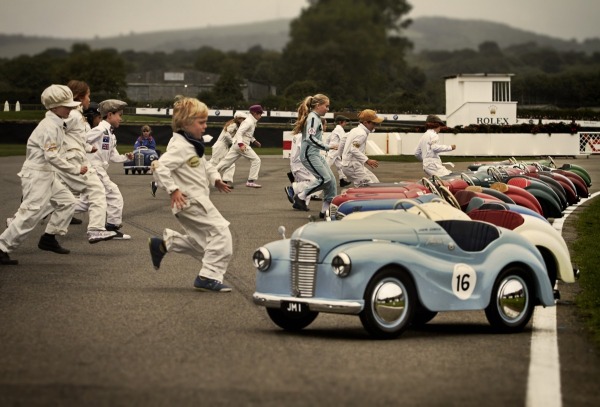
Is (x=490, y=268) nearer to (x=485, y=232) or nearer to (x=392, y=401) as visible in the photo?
(x=485, y=232)

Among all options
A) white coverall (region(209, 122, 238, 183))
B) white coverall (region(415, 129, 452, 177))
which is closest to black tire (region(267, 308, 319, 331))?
white coverall (region(415, 129, 452, 177))

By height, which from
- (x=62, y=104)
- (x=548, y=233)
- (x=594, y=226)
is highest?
(x=62, y=104)

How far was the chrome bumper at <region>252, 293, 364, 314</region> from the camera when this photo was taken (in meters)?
8.68

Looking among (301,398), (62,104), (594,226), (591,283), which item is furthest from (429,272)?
(594,226)

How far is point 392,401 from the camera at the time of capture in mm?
6891

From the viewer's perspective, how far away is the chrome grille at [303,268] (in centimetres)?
902

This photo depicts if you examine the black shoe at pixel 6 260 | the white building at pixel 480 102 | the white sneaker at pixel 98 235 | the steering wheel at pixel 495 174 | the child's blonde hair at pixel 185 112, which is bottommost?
the white building at pixel 480 102

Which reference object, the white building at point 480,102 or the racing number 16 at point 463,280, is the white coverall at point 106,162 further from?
the white building at point 480,102

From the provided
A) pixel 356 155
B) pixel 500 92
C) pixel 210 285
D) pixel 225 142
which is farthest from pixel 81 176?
pixel 500 92

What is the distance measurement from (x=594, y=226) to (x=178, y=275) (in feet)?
28.5

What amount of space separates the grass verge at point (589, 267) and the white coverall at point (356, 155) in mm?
3878

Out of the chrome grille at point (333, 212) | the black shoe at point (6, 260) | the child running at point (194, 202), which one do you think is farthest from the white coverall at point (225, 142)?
the child running at point (194, 202)

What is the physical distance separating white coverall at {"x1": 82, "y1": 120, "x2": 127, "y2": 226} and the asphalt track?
3.85 meters

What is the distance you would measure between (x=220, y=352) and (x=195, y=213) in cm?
351
